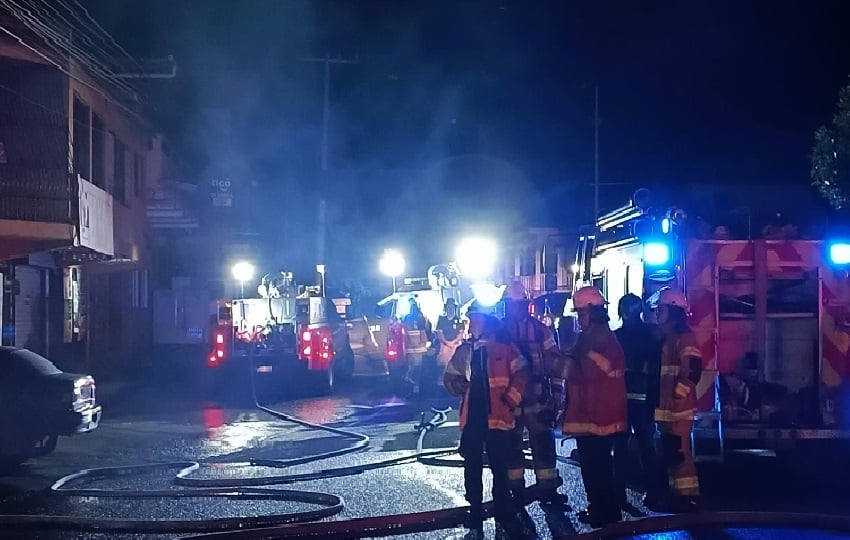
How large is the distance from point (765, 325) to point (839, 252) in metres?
0.96

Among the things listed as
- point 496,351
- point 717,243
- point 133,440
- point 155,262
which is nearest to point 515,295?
point 496,351

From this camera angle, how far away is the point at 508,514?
301 inches

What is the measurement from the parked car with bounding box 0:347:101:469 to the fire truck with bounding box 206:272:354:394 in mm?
7945

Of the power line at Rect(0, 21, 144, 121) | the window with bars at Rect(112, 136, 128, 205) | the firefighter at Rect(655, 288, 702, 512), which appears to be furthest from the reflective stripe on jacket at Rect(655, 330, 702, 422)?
the window with bars at Rect(112, 136, 128, 205)

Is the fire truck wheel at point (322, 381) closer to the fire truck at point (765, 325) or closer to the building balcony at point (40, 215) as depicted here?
the building balcony at point (40, 215)

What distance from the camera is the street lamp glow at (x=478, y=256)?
16516 millimetres

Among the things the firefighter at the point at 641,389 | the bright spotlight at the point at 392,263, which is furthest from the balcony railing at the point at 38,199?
the firefighter at the point at 641,389

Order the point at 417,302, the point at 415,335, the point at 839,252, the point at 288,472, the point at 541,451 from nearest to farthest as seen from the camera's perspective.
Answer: the point at 541,451 < the point at 839,252 < the point at 288,472 < the point at 415,335 < the point at 417,302

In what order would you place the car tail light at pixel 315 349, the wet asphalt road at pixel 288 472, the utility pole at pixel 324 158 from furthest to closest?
the utility pole at pixel 324 158
the car tail light at pixel 315 349
the wet asphalt road at pixel 288 472

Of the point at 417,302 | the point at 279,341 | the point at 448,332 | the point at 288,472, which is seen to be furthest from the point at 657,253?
the point at 279,341

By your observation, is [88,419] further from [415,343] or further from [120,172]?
[120,172]

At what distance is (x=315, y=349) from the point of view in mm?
19297

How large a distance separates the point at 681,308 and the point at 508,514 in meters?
2.18

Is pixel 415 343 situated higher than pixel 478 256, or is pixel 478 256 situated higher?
pixel 478 256
